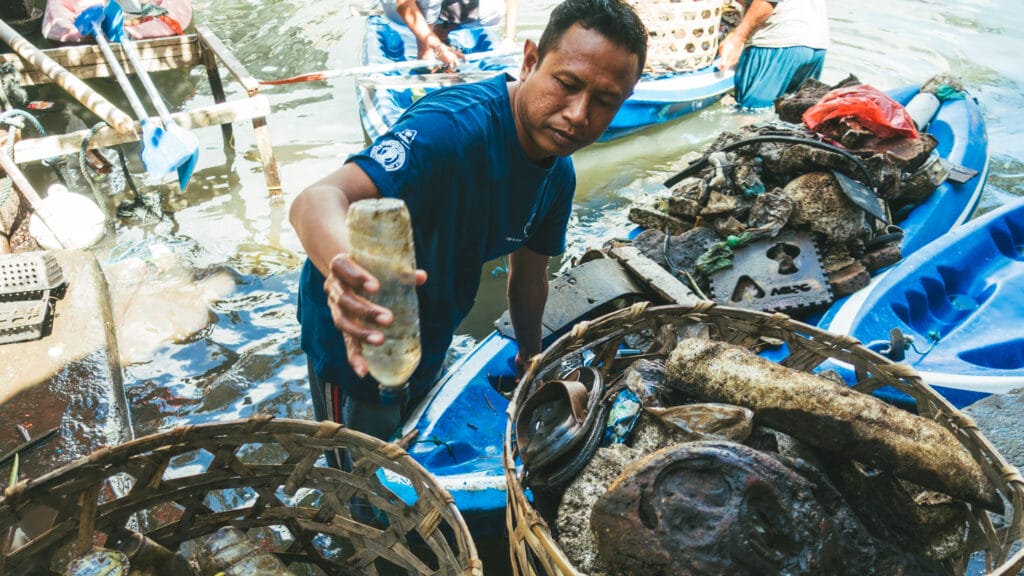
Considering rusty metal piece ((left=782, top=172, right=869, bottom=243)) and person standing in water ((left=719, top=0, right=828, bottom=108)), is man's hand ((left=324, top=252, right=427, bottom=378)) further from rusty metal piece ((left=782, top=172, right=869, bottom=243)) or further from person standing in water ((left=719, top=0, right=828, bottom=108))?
person standing in water ((left=719, top=0, right=828, bottom=108))

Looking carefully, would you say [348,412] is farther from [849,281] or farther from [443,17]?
[443,17]

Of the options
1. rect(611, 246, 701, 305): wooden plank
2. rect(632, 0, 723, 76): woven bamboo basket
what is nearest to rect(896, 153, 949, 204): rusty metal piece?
rect(611, 246, 701, 305): wooden plank

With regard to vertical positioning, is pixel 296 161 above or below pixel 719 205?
below

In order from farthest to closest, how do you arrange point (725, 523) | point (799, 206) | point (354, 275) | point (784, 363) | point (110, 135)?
point (110, 135) → point (799, 206) → point (784, 363) → point (725, 523) → point (354, 275)

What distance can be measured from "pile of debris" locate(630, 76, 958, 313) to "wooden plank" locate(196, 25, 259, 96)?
373 centimetres

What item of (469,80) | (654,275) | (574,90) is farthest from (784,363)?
(469,80)

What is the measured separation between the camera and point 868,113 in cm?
421

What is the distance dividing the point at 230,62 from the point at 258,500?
17.1ft

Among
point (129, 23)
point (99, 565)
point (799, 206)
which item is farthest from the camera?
point (129, 23)

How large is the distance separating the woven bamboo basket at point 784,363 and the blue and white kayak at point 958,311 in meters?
0.82

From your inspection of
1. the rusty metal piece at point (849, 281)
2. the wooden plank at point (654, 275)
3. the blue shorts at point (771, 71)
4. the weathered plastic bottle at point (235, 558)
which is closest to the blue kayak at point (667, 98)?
the blue shorts at point (771, 71)

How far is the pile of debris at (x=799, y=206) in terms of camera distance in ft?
11.8

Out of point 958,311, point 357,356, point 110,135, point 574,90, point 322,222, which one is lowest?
point 958,311

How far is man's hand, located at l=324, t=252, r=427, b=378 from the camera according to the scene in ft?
4.20
